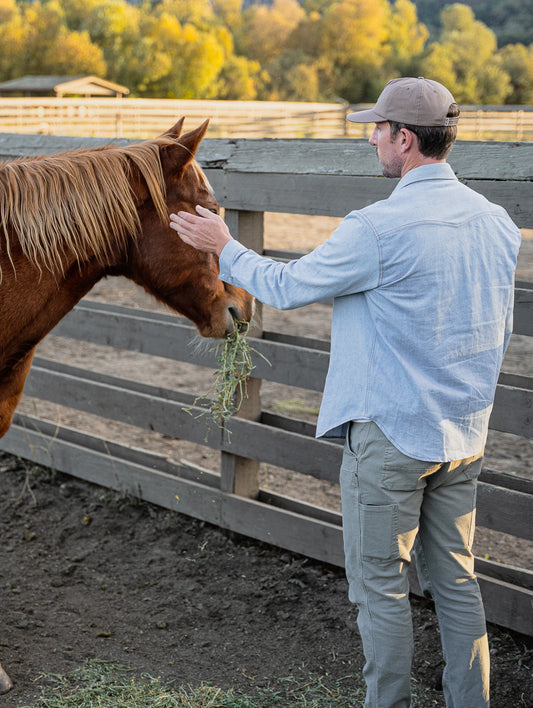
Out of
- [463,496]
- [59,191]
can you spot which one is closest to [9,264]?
[59,191]

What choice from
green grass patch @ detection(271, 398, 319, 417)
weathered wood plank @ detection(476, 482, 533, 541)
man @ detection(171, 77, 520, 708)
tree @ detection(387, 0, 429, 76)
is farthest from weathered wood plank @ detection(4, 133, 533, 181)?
tree @ detection(387, 0, 429, 76)

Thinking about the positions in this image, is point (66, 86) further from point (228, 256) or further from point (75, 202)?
point (228, 256)

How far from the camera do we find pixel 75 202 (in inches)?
92.4

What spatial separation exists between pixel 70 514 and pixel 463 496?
2629 millimetres

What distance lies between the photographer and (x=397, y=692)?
1.92m

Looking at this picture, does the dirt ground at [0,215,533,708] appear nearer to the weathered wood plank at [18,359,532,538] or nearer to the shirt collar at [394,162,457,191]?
the weathered wood plank at [18,359,532,538]

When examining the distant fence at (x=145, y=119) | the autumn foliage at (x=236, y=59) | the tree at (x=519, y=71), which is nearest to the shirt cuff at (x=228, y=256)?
the distant fence at (x=145, y=119)

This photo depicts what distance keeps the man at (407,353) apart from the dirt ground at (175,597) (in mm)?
840

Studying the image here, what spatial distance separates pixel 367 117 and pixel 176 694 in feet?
6.75

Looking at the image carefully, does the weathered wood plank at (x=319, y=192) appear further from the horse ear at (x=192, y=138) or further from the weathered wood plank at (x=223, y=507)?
the weathered wood plank at (x=223, y=507)

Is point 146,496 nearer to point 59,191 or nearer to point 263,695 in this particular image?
point 263,695

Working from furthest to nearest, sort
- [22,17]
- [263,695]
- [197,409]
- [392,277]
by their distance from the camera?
[22,17] < [197,409] < [263,695] < [392,277]

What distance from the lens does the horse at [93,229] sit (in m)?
2.34

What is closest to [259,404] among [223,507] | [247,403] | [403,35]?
[247,403]
